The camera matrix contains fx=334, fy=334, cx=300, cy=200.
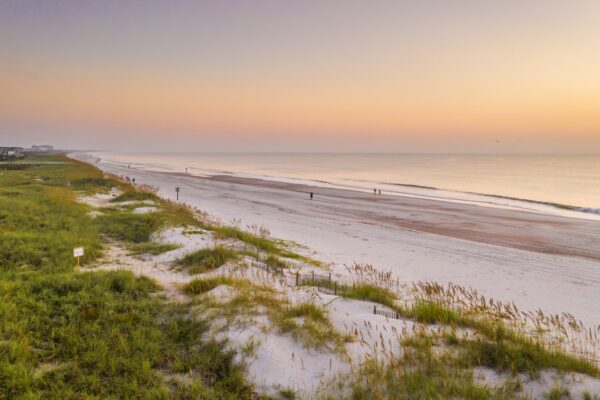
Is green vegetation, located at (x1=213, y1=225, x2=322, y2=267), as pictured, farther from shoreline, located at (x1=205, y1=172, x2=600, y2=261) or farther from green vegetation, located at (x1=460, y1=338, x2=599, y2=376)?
shoreline, located at (x1=205, y1=172, x2=600, y2=261)

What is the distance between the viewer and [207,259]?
35.4 feet

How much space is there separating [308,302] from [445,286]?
6.57 m

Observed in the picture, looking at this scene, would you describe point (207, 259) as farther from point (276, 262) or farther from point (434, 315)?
point (434, 315)

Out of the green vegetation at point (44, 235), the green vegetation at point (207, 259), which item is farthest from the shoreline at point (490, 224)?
the green vegetation at point (44, 235)

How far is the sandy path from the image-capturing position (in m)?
12.2

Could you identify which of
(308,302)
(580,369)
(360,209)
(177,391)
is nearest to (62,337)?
(177,391)

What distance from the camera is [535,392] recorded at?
15.6ft

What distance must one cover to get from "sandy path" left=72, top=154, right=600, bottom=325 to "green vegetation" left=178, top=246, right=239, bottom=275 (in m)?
4.60

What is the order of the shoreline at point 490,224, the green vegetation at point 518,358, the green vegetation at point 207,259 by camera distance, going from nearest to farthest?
the green vegetation at point 518,358
the green vegetation at point 207,259
the shoreline at point 490,224

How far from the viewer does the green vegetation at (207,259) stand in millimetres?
10345

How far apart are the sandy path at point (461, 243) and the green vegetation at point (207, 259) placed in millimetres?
4595

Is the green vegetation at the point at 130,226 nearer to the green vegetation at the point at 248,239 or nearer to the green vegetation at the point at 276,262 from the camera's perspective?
the green vegetation at the point at 248,239

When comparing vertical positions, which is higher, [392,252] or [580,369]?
[580,369]

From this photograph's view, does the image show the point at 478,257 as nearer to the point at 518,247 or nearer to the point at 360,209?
the point at 518,247
